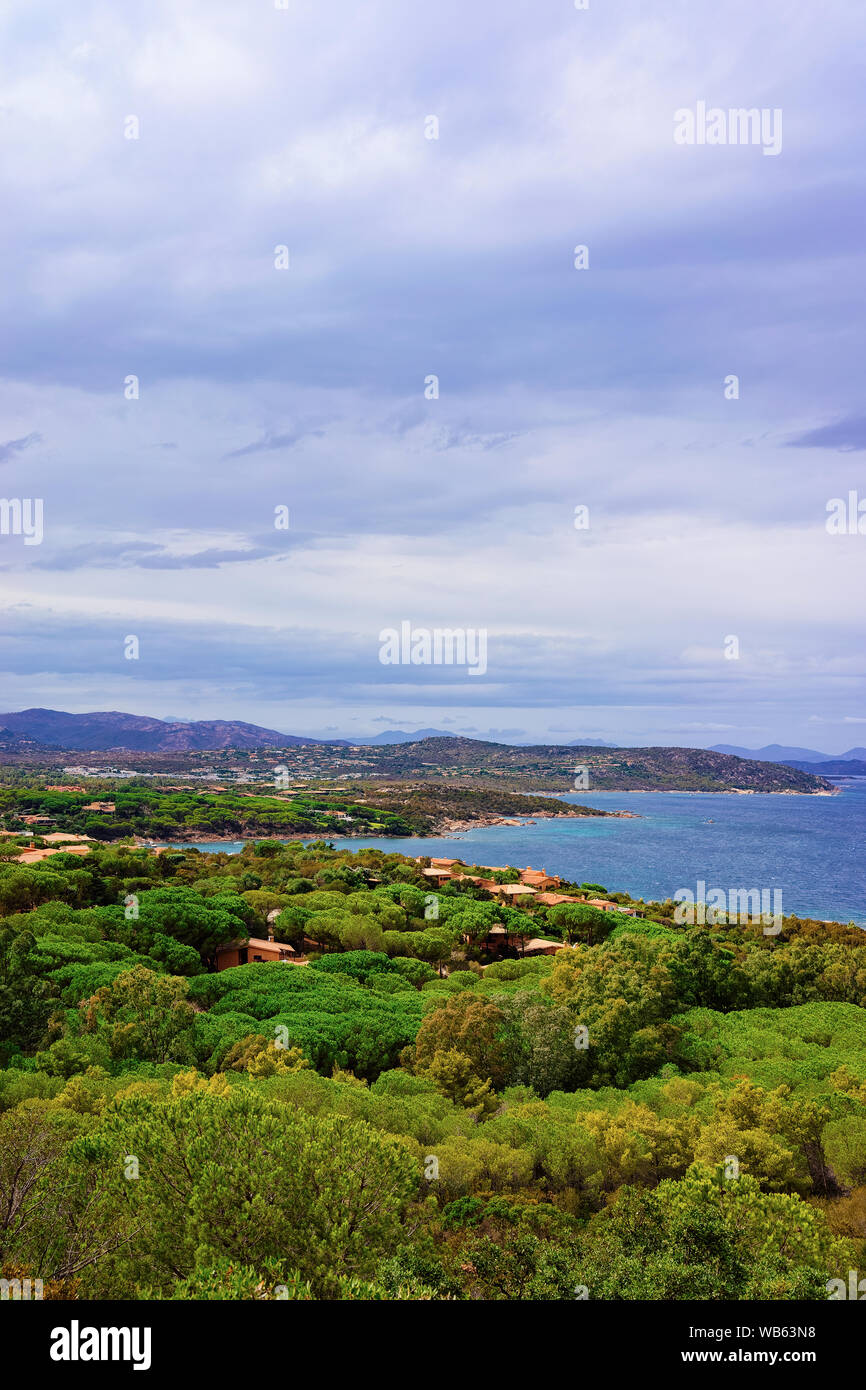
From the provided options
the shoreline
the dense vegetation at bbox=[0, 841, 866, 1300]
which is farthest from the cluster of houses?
the shoreline

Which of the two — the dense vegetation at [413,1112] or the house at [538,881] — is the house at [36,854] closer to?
the dense vegetation at [413,1112]

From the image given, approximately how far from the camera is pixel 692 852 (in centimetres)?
10369

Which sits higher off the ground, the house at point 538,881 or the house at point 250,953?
the house at point 250,953

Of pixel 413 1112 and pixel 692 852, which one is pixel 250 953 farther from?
pixel 692 852

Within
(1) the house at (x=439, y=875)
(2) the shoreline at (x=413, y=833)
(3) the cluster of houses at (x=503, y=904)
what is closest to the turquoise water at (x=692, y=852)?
(2) the shoreline at (x=413, y=833)

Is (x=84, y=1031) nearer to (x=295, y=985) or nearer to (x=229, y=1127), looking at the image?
(x=295, y=985)

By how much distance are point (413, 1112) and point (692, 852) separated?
311 feet

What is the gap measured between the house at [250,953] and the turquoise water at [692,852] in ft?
141

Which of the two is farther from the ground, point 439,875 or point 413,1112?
point 413,1112

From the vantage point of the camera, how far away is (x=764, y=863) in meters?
96.0

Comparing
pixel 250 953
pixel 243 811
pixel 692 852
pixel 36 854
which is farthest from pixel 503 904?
pixel 243 811

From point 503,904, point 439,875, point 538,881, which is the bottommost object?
point 538,881

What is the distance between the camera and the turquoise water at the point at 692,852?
78.1 meters
